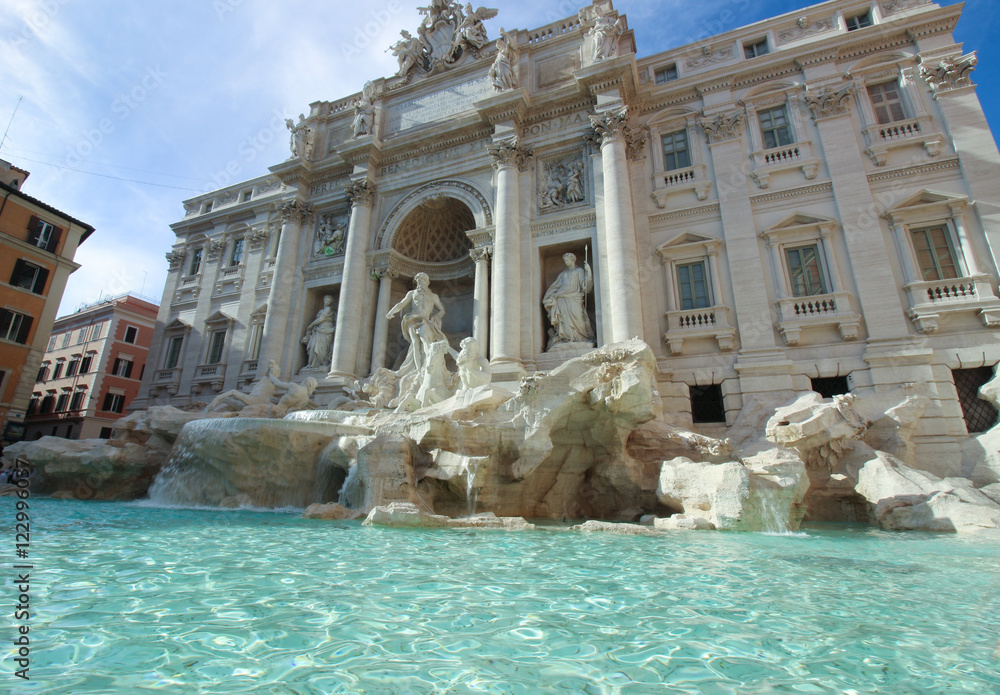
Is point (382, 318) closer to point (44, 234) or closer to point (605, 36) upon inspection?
point (605, 36)

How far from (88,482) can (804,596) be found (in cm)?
1186

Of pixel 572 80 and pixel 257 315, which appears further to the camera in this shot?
pixel 257 315

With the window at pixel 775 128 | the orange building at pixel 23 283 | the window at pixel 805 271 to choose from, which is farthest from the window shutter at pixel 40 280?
the window at pixel 805 271

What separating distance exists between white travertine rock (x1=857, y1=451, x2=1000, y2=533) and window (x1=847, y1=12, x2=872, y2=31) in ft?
42.2

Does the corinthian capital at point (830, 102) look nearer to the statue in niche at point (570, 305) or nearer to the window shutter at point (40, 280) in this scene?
the statue in niche at point (570, 305)

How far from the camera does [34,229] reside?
2039 cm

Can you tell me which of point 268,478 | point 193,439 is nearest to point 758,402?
point 268,478

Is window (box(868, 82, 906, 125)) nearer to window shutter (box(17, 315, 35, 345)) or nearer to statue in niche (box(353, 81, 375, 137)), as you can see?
statue in niche (box(353, 81, 375, 137))

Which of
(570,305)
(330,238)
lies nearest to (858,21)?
(570,305)

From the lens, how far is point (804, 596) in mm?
3303

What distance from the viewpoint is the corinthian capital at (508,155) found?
1603 cm

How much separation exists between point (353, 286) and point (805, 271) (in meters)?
Result: 13.5

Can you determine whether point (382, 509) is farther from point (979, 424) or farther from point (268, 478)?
point (979, 424)

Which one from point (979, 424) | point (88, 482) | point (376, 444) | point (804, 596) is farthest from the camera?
point (979, 424)
